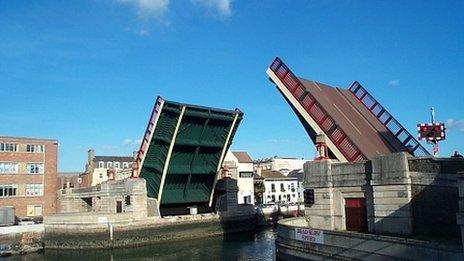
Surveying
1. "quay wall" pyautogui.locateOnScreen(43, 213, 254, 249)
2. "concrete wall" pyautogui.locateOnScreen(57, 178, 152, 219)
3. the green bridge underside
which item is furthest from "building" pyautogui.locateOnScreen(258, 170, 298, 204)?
"quay wall" pyautogui.locateOnScreen(43, 213, 254, 249)

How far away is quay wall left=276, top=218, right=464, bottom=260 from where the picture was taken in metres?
14.5

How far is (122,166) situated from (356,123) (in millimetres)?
60548

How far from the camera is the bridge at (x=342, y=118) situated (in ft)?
78.0

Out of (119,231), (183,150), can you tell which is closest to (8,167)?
(119,231)

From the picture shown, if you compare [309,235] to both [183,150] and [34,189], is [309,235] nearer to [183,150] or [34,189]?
[183,150]

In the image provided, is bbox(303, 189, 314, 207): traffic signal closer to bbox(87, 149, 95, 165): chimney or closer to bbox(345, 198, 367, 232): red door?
bbox(345, 198, 367, 232): red door

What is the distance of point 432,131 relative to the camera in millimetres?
23172

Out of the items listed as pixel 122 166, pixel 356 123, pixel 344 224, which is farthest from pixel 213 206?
pixel 122 166

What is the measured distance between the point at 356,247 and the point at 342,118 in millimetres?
9693

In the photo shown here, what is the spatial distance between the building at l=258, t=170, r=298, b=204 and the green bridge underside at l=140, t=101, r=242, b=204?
33.5m

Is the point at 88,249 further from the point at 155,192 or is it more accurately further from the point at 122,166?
the point at 122,166

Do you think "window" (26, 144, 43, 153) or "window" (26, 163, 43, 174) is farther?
"window" (26, 144, 43, 153)

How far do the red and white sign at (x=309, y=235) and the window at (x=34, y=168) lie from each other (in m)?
37.7

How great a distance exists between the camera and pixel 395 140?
30641mm
